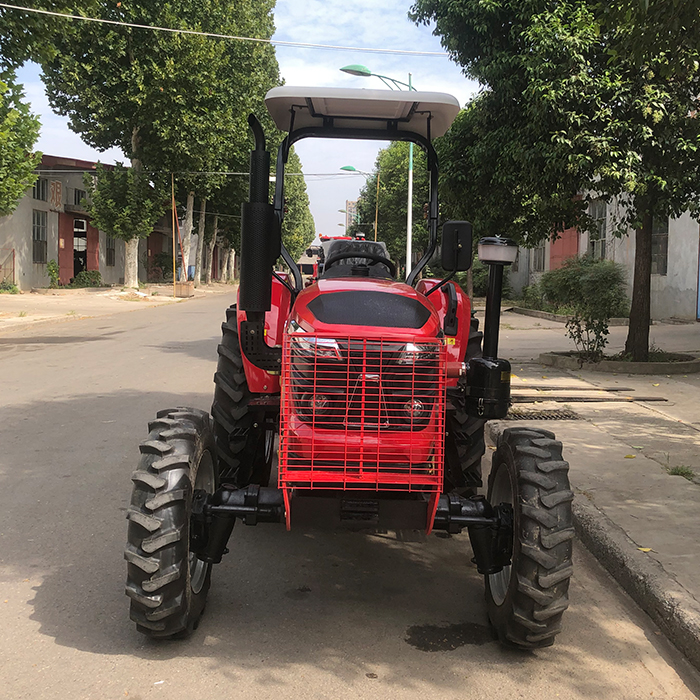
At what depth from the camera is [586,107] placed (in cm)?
1032

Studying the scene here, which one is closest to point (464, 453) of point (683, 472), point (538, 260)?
point (683, 472)

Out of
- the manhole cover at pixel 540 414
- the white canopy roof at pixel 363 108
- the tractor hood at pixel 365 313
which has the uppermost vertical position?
the white canopy roof at pixel 363 108

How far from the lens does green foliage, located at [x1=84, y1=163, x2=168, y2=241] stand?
32.3 metres

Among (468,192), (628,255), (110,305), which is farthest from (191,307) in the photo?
(468,192)

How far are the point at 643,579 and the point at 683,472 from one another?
225cm

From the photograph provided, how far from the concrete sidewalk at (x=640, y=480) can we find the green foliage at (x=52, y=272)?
2992 centimetres

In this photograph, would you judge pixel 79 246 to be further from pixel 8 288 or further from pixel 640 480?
pixel 640 480

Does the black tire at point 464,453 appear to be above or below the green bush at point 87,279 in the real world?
below

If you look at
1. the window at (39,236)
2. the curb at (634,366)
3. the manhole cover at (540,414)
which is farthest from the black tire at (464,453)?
the window at (39,236)

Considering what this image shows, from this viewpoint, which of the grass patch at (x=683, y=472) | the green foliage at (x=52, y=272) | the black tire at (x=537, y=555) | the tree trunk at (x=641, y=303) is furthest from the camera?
the green foliage at (x=52, y=272)

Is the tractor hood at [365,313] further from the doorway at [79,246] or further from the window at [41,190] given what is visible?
the doorway at [79,246]

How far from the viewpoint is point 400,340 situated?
11.8 feet

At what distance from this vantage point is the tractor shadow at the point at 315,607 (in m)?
3.39

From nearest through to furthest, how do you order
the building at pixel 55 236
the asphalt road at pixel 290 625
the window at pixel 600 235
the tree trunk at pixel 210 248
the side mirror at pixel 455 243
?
the asphalt road at pixel 290 625, the side mirror at pixel 455 243, the window at pixel 600 235, the building at pixel 55 236, the tree trunk at pixel 210 248
